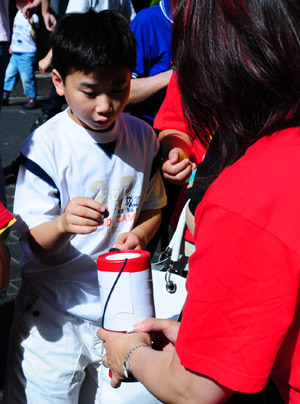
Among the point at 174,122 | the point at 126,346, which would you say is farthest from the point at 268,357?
the point at 174,122

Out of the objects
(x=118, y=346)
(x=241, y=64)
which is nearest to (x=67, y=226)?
(x=118, y=346)

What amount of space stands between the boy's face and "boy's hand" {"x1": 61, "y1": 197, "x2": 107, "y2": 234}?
0.36 metres

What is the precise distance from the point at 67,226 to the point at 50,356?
0.58m

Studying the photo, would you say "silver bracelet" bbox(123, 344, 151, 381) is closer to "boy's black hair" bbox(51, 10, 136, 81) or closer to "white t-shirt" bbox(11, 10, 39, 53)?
"boy's black hair" bbox(51, 10, 136, 81)

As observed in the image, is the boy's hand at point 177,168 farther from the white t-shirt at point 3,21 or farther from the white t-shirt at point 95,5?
the white t-shirt at point 3,21

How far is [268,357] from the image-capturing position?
46.8 inches

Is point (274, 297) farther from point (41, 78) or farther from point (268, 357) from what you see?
point (41, 78)

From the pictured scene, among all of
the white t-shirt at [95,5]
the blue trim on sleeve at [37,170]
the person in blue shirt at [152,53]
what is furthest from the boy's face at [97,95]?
the white t-shirt at [95,5]

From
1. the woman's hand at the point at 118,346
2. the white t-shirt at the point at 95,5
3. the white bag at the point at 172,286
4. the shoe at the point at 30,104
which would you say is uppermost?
the woman's hand at the point at 118,346

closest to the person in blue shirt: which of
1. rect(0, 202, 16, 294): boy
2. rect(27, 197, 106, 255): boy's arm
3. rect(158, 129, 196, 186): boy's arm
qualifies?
rect(158, 129, 196, 186): boy's arm

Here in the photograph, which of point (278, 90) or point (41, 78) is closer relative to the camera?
point (278, 90)

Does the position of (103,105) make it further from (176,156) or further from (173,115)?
(173,115)

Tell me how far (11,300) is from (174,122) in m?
1.74

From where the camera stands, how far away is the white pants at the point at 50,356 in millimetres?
2182
